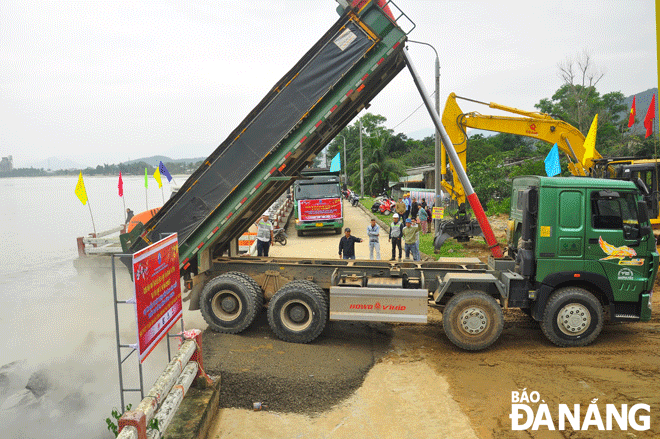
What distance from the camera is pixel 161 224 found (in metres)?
7.54

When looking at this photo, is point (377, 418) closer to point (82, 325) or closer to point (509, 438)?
point (509, 438)

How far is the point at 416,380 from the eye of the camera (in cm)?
605

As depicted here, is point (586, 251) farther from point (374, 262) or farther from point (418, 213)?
point (418, 213)

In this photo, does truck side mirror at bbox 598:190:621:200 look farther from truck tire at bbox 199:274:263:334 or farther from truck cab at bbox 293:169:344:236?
truck cab at bbox 293:169:344:236

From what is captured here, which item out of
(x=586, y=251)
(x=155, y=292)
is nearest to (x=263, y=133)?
(x=155, y=292)

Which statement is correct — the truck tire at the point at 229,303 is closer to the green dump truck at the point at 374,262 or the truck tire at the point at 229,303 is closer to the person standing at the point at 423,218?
the green dump truck at the point at 374,262

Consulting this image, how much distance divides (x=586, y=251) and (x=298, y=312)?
15.0 ft

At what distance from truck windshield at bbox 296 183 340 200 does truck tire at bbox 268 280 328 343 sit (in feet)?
46.3

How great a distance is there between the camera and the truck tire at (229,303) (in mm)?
7562

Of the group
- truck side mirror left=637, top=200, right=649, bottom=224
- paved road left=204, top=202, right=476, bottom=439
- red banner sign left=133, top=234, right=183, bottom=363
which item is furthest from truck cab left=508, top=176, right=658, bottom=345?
red banner sign left=133, top=234, right=183, bottom=363

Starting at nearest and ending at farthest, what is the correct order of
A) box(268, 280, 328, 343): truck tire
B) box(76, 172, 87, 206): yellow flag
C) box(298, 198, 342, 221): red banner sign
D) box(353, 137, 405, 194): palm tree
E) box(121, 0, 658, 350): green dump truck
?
box(121, 0, 658, 350): green dump truck
box(268, 280, 328, 343): truck tire
box(76, 172, 87, 206): yellow flag
box(298, 198, 342, 221): red banner sign
box(353, 137, 405, 194): palm tree

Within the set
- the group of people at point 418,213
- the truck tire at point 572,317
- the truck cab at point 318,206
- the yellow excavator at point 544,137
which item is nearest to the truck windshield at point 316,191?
the truck cab at point 318,206

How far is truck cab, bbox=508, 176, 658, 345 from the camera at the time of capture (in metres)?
6.57

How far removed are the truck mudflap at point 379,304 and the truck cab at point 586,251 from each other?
176cm
